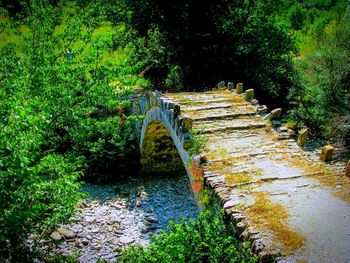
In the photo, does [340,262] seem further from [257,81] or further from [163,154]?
[257,81]

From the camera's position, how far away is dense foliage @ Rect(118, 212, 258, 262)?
4832mm

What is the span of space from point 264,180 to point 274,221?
1.17 meters

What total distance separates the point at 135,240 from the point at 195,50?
8288 millimetres

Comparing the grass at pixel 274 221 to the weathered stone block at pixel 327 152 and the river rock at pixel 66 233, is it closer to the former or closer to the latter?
the weathered stone block at pixel 327 152

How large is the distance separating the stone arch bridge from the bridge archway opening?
3.37 m

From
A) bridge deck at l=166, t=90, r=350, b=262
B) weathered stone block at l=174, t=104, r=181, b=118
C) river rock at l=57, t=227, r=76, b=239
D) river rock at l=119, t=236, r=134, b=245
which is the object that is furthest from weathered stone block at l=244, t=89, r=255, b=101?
river rock at l=57, t=227, r=76, b=239

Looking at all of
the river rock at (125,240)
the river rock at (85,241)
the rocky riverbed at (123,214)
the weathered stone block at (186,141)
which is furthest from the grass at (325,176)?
the river rock at (85,241)

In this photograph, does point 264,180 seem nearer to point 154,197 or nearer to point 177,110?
point 177,110

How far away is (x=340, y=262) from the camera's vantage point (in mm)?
4156

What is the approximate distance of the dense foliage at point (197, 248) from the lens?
4.83m

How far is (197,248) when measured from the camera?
194 inches

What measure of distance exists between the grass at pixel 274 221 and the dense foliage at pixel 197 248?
0.43 meters

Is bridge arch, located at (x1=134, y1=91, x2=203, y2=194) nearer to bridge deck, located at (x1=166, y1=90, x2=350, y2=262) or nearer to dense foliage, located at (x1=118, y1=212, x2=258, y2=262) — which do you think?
bridge deck, located at (x1=166, y1=90, x2=350, y2=262)

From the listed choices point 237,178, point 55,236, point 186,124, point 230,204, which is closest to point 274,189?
point 237,178
